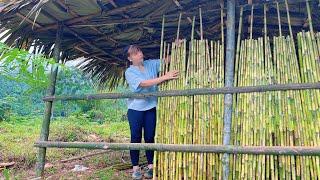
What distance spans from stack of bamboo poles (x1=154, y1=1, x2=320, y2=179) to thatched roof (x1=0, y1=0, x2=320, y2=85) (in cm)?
44

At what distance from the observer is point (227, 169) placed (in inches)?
124

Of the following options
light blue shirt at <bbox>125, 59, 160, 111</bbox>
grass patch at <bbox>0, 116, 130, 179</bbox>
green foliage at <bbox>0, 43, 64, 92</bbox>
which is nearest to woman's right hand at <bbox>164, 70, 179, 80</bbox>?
light blue shirt at <bbox>125, 59, 160, 111</bbox>

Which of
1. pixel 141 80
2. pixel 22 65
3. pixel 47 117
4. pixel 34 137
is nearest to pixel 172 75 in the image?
pixel 141 80

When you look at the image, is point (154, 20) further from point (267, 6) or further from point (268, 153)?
point (268, 153)

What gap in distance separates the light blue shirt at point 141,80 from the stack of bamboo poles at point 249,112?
289 mm

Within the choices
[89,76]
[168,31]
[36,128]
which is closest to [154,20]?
[168,31]

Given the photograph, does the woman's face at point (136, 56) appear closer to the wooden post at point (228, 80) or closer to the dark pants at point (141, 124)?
the dark pants at point (141, 124)

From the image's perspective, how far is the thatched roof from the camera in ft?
12.0

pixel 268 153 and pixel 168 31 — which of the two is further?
pixel 168 31

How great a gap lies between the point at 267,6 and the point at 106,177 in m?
2.46

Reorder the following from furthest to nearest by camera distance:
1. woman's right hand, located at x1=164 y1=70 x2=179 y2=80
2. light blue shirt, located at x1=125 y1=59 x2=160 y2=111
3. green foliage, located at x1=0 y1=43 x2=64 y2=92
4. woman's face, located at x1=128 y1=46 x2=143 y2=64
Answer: woman's face, located at x1=128 y1=46 x2=143 y2=64, light blue shirt, located at x1=125 y1=59 x2=160 y2=111, woman's right hand, located at x1=164 y1=70 x2=179 y2=80, green foliage, located at x1=0 y1=43 x2=64 y2=92

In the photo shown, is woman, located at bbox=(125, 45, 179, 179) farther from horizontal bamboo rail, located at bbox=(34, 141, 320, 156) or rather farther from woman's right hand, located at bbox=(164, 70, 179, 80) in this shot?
horizontal bamboo rail, located at bbox=(34, 141, 320, 156)

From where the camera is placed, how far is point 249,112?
3.20m

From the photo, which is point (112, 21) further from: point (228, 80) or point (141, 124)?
point (228, 80)
